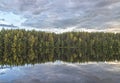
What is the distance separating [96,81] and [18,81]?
12.0 meters

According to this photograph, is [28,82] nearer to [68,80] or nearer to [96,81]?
[68,80]

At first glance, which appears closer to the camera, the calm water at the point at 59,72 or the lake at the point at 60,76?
the lake at the point at 60,76

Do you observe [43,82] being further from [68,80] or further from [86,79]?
[86,79]

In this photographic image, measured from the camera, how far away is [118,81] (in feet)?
118

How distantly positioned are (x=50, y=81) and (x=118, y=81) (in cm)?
1034

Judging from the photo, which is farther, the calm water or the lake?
the calm water

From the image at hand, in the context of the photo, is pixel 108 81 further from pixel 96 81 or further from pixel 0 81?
pixel 0 81

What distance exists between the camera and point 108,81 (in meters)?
36.9

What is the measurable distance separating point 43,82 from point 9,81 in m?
5.34

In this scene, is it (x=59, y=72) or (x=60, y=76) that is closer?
(x=60, y=76)

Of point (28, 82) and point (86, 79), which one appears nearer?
point (28, 82)

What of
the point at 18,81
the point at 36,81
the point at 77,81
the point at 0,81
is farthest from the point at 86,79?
the point at 0,81

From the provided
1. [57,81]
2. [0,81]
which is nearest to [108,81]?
[57,81]

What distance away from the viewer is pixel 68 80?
124 ft
